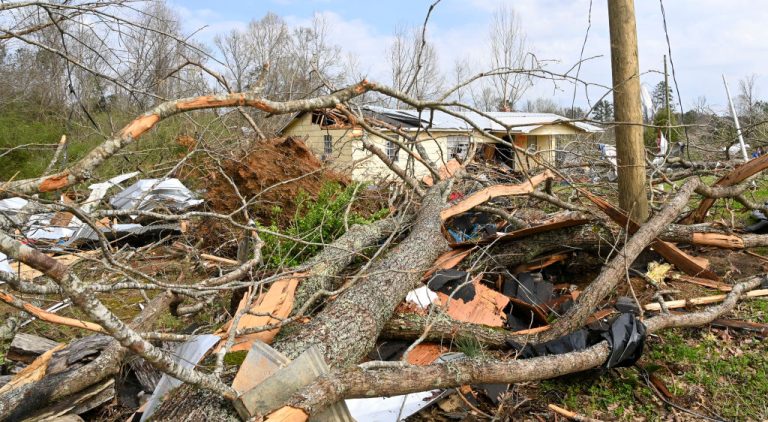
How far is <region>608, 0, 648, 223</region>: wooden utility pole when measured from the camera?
429 cm

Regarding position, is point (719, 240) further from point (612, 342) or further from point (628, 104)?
point (612, 342)

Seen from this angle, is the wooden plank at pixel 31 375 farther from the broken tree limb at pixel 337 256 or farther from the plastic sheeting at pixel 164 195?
the plastic sheeting at pixel 164 195

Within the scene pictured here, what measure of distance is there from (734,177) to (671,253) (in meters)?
1.26

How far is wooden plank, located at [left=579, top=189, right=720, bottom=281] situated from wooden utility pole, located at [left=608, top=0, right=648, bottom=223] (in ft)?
0.37

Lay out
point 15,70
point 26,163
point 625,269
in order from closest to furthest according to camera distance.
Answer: point 625,269, point 15,70, point 26,163

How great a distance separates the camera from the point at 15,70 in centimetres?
691

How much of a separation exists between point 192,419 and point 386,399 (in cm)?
115

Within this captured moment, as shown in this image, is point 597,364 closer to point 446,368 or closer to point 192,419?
point 446,368

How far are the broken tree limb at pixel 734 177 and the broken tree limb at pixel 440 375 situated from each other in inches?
85.9

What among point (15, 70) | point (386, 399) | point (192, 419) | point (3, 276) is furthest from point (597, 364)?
point (15, 70)

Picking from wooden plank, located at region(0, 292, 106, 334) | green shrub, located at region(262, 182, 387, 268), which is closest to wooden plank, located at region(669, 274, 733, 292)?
green shrub, located at region(262, 182, 387, 268)

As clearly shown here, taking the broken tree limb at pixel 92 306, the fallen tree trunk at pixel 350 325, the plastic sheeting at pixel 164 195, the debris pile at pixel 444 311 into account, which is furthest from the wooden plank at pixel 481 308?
the plastic sheeting at pixel 164 195

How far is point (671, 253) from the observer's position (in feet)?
14.6

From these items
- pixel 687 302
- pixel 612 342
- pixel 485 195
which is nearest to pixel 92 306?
pixel 612 342
